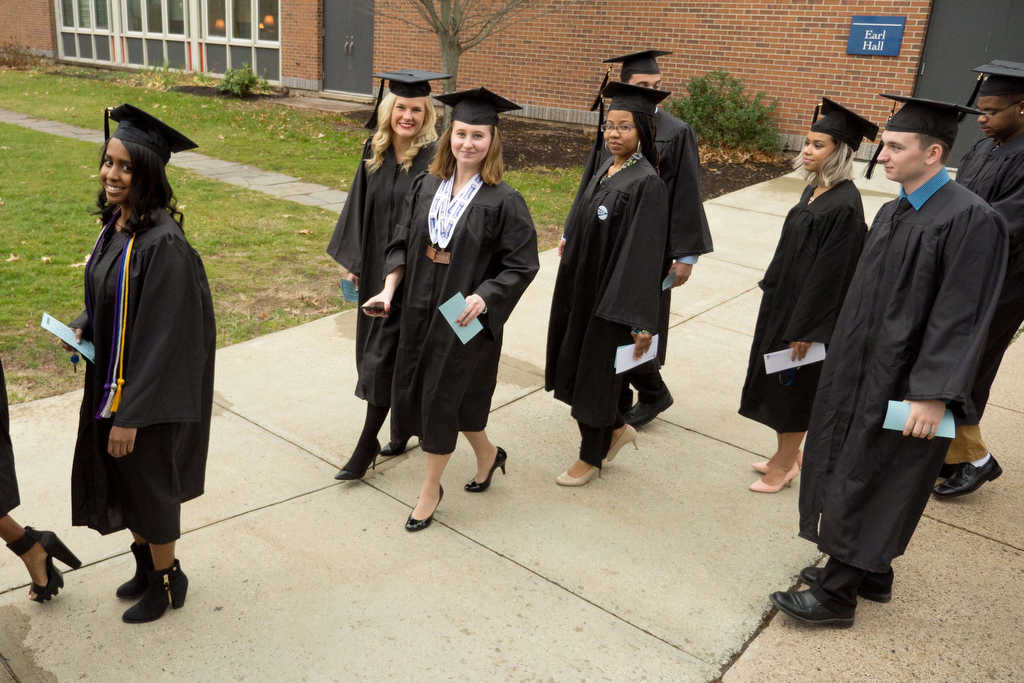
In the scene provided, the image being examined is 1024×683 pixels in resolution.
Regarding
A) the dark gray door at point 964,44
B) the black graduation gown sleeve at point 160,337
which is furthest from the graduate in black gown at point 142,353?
the dark gray door at point 964,44

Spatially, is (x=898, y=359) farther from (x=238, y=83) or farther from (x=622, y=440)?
(x=238, y=83)

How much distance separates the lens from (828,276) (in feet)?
12.3

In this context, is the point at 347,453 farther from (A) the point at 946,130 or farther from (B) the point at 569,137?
(B) the point at 569,137

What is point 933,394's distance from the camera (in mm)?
2812

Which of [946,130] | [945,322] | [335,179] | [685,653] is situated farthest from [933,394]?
[335,179]

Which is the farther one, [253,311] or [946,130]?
[253,311]

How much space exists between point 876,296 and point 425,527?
2.11 m

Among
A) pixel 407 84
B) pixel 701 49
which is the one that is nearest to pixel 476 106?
pixel 407 84

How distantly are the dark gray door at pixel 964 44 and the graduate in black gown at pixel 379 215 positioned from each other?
10168 millimetres

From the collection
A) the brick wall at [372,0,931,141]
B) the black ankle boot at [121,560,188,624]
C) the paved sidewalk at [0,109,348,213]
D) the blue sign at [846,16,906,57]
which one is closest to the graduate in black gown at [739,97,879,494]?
the black ankle boot at [121,560,188,624]

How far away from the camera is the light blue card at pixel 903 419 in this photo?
2.87 m

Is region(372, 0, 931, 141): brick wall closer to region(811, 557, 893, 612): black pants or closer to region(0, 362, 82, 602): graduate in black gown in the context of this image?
region(811, 557, 893, 612): black pants

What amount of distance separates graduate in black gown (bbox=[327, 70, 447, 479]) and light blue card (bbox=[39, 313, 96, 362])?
131 centimetres

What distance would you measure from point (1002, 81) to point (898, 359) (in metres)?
1.83
